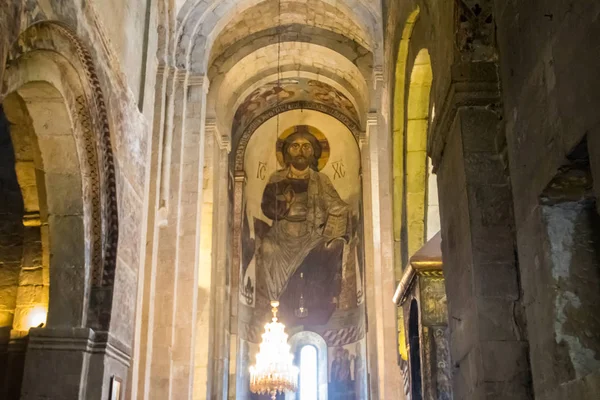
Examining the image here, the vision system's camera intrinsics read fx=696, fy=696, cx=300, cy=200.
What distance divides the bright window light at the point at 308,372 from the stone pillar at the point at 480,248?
597 inches

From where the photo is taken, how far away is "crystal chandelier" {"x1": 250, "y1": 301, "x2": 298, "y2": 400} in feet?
49.4

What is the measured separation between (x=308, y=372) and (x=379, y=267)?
623 centimetres

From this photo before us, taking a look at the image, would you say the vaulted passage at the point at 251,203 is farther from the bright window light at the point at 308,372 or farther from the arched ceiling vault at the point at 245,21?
the bright window light at the point at 308,372

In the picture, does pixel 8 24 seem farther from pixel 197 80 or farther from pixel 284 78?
pixel 284 78

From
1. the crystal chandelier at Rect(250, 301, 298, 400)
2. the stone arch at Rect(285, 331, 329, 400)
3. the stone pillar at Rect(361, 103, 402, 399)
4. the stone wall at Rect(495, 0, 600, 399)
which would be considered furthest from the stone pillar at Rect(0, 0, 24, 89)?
the stone arch at Rect(285, 331, 329, 400)

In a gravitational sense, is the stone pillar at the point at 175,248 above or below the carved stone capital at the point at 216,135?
below

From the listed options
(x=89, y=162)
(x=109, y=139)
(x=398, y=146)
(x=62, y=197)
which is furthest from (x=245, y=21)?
(x=62, y=197)

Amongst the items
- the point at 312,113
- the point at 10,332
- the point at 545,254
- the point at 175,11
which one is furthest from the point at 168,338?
the point at 312,113

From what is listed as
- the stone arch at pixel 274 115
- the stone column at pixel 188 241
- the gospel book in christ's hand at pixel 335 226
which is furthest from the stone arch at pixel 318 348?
the stone column at pixel 188 241

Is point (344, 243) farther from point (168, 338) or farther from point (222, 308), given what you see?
point (168, 338)

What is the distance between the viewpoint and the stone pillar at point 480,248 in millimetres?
3803

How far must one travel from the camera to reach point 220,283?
15.7m

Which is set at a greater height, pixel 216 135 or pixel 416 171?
pixel 216 135

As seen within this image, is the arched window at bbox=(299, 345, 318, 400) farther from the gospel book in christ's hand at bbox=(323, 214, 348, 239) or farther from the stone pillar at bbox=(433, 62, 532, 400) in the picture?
the stone pillar at bbox=(433, 62, 532, 400)
